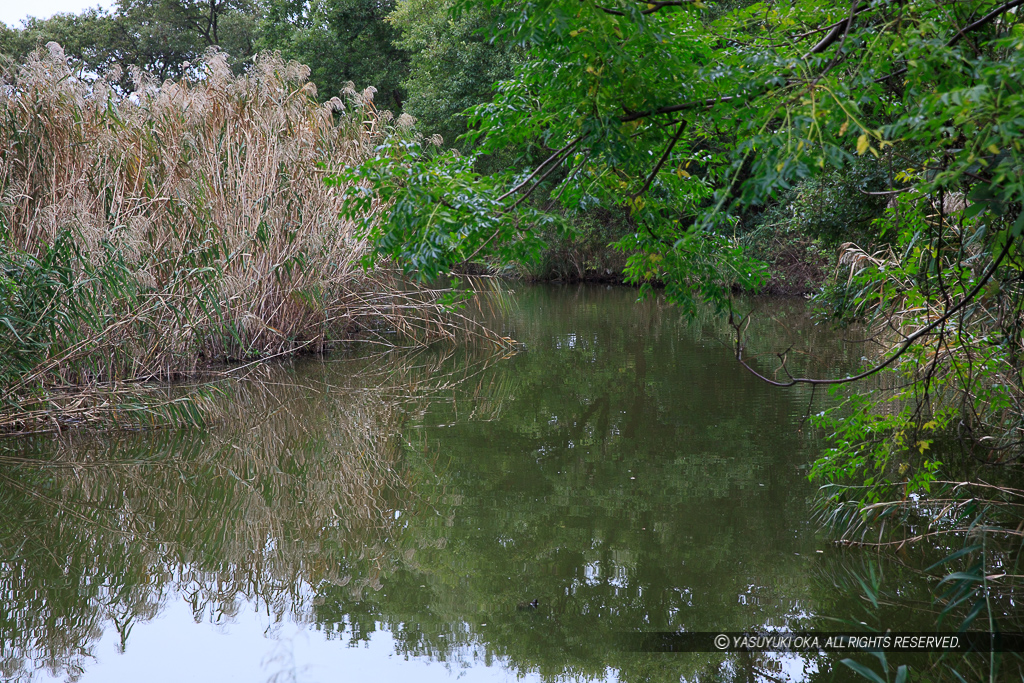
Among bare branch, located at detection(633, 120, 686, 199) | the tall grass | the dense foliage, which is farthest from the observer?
the tall grass

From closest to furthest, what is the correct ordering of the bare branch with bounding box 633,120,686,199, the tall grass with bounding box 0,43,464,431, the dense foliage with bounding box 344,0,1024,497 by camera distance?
the dense foliage with bounding box 344,0,1024,497 → the bare branch with bounding box 633,120,686,199 → the tall grass with bounding box 0,43,464,431

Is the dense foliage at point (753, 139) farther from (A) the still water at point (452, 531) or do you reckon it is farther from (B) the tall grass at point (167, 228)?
(B) the tall grass at point (167, 228)

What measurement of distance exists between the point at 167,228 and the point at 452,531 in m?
4.66

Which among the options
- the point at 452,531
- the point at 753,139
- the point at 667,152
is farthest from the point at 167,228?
the point at 753,139

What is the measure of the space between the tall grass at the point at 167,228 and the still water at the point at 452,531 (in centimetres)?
76

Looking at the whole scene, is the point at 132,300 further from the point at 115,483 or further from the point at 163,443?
the point at 115,483

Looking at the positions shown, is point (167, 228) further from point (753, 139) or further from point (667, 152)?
point (753, 139)

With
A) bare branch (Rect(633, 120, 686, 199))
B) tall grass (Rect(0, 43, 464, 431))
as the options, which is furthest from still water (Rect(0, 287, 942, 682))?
bare branch (Rect(633, 120, 686, 199))

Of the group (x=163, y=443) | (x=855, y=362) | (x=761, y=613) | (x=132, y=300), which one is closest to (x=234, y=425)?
(x=163, y=443)

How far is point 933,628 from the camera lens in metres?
3.07

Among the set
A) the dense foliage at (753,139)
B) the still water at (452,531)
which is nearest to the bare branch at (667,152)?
the dense foliage at (753,139)

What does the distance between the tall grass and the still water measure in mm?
762

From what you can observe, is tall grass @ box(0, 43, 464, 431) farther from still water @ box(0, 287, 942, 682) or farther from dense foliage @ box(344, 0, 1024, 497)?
dense foliage @ box(344, 0, 1024, 497)

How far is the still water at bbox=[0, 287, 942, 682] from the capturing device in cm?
321
